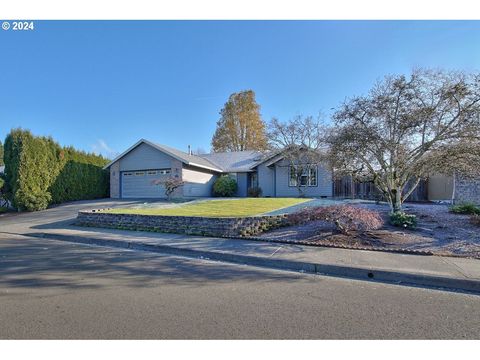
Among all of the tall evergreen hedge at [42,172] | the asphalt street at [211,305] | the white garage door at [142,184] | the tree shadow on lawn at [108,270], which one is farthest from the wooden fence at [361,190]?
the tall evergreen hedge at [42,172]

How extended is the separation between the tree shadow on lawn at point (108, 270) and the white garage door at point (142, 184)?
50.5ft

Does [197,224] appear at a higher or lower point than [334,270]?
higher

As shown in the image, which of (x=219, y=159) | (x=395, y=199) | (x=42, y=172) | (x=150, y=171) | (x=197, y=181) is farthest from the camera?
(x=219, y=159)

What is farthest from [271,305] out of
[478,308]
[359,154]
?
[359,154]

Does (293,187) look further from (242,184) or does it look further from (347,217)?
(347,217)

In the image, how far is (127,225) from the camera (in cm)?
1112

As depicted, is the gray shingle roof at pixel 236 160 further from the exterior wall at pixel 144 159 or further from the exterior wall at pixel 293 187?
the exterior wall at pixel 144 159

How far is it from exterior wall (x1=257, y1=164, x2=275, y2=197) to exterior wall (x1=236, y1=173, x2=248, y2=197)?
5.08 ft

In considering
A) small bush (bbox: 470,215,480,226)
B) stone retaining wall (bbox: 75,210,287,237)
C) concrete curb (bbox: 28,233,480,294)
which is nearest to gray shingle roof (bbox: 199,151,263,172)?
stone retaining wall (bbox: 75,210,287,237)

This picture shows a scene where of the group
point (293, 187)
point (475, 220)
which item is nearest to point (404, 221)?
point (475, 220)

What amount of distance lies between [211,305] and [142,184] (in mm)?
21160

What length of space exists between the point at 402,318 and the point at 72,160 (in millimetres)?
24118

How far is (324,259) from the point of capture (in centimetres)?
638

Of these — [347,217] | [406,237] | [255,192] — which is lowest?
[406,237]
